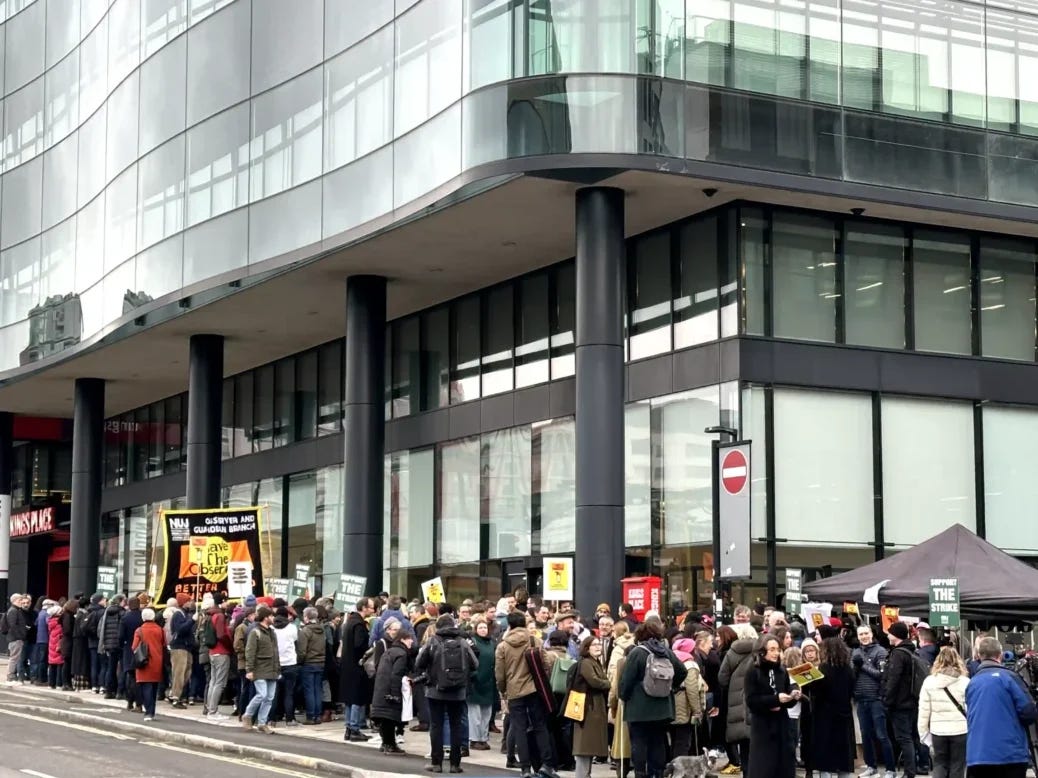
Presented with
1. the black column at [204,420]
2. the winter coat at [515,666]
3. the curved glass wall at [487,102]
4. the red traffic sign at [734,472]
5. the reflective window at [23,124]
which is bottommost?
the winter coat at [515,666]

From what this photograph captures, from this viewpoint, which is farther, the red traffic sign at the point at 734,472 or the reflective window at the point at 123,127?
the reflective window at the point at 123,127

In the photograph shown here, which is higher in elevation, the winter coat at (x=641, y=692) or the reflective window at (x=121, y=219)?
the reflective window at (x=121, y=219)

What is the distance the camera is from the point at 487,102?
90.6 ft

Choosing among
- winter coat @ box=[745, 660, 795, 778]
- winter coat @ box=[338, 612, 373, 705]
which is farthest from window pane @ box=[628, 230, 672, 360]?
winter coat @ box=[745, 660, 795, 778]

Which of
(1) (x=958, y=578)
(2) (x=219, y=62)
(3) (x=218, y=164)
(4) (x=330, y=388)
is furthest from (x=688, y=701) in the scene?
(4) (x=330, y=388)

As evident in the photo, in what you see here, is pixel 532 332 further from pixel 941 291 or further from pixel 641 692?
pixel 641 692

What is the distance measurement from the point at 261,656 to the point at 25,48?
30225mm

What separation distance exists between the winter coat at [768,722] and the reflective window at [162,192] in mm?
24301

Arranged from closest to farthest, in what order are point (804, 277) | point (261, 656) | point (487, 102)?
point (261, 656)
point (487, 102)
point (804, 277)

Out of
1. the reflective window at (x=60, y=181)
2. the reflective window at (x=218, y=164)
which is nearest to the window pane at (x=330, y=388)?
the reflective window at (x=218, y=164)

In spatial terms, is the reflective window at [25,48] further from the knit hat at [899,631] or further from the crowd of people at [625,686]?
the knit hat at [899,631]

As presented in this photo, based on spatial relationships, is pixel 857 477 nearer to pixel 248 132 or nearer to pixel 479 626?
pixel 479 626

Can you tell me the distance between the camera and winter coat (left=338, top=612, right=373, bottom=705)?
894 inches

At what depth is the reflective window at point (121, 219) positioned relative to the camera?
131ft
